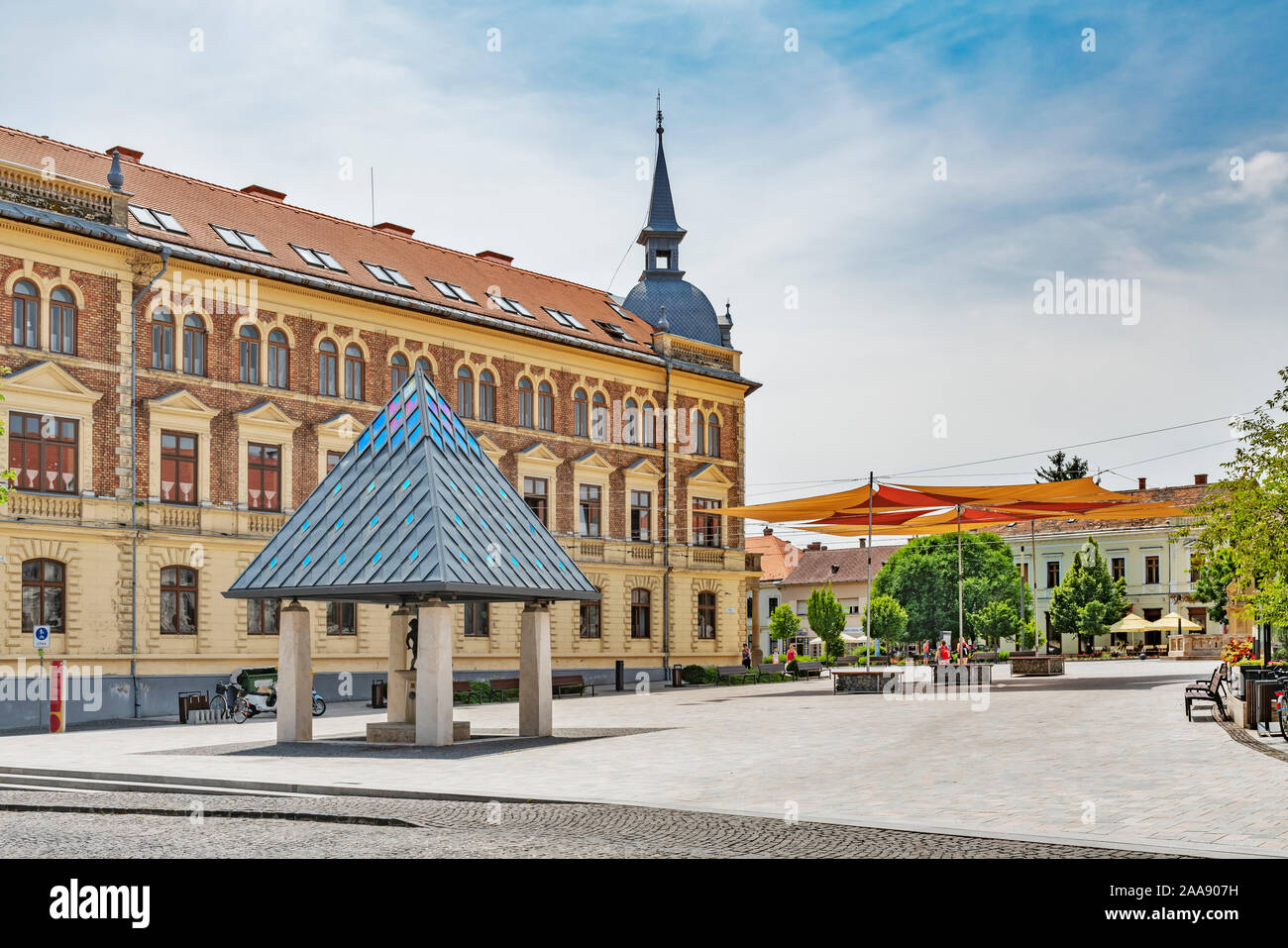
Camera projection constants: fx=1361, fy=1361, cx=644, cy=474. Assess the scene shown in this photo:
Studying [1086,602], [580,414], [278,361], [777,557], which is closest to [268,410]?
[278,361]

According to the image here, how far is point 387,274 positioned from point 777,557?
82634mm

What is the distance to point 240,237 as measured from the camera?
131ft

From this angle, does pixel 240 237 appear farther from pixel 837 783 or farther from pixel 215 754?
pixel 837 783

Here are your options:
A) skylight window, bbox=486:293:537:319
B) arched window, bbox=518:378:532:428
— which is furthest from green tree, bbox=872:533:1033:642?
arched window, bbox=518:378:532:428

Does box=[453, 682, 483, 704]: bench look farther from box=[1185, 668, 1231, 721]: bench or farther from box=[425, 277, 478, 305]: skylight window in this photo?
box=[1185, 668, 1231, 721]: bench

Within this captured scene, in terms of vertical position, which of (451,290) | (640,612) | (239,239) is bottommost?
(640,612)

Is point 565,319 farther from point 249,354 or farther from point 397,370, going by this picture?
point 249,354

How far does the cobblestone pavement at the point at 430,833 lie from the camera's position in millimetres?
10367

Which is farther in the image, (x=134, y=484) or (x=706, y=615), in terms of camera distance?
(x=706, y=615)

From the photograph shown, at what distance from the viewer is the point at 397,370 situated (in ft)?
139

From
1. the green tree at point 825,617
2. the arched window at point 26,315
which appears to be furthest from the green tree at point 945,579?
the arched window at point 26,315

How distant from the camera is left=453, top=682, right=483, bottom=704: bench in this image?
36.2 meters
